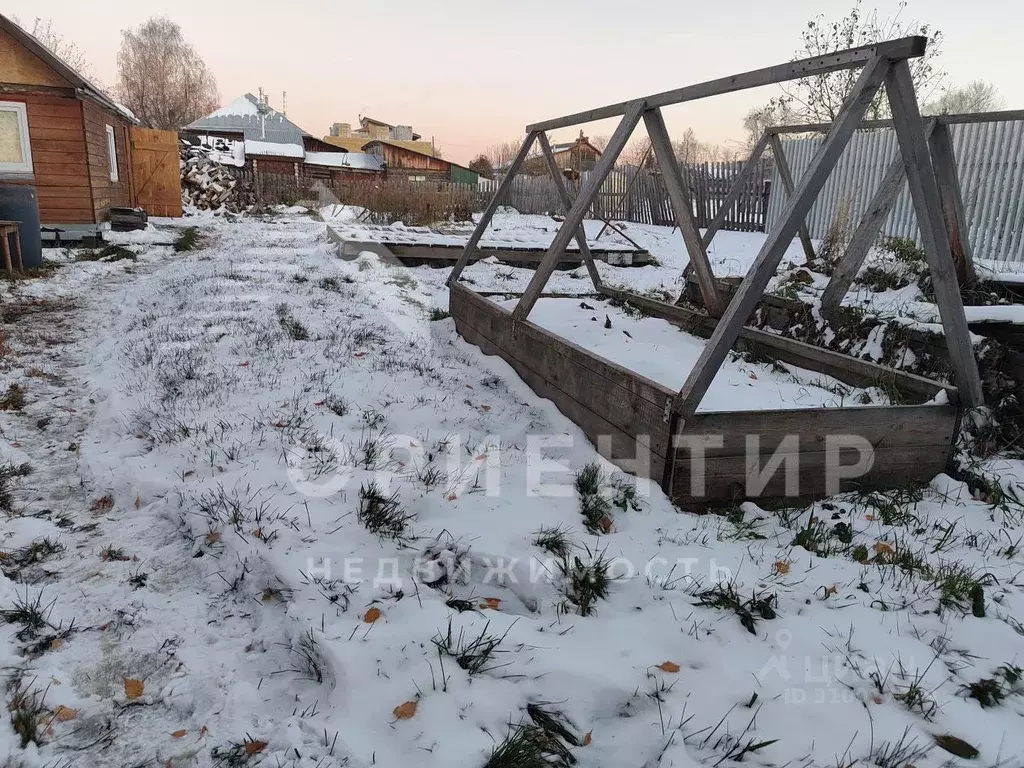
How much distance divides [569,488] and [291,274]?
643 centimetres

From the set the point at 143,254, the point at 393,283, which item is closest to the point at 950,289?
the point at 393,283

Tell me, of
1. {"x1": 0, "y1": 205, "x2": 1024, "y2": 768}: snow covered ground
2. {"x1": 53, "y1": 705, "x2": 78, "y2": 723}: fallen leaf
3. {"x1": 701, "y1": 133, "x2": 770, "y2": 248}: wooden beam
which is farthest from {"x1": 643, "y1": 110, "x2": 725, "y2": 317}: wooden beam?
{"x1": 53, "y1": 705, "x2": 78, "y2": 723}: fallen leaf

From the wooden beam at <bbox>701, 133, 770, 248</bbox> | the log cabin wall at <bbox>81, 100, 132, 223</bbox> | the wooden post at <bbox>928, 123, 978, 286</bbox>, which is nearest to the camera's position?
the wooden post at <bbox>928, 123, 978, 286</bbox>

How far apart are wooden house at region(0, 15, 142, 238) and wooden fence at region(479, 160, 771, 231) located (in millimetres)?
8926

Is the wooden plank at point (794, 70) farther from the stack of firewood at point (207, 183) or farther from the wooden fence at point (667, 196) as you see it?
the stack of firewood at point (207, 183)

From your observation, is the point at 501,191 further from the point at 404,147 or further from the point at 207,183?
the point at 404,147

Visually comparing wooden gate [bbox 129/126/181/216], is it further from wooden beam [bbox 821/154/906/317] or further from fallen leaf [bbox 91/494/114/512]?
wooden beam [bbox 821/154/906/317]

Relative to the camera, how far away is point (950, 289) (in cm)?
277

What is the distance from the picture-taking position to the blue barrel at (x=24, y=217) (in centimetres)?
821

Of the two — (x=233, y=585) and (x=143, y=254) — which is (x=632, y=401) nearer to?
(x=233, y=585)

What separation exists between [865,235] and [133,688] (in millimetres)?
4582

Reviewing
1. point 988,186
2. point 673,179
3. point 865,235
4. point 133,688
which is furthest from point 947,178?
point 988,186

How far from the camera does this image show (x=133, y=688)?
1616 millimetres

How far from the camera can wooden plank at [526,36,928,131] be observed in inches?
88.7
